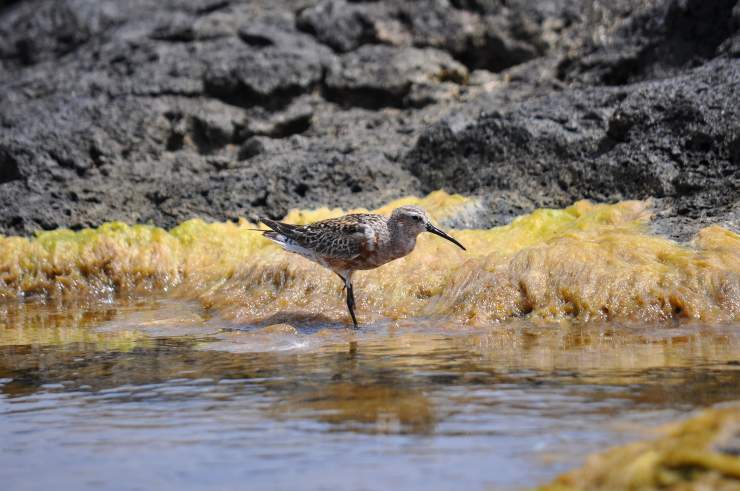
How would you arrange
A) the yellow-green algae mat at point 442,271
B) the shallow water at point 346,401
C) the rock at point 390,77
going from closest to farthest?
the shallow water at point 346,401, the yellow-green algae mat at point 442,271, the rock at point 390,77

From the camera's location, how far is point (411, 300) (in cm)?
827

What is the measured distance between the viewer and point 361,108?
13.6 meters

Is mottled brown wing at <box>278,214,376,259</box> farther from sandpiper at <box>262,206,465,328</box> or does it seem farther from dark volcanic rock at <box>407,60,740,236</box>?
dark volcanic rock at <box>407,60,740,236</box>

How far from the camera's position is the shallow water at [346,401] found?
3816mm

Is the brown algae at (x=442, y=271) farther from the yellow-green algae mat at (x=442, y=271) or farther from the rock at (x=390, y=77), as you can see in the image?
the rock at (x=390, y=77)

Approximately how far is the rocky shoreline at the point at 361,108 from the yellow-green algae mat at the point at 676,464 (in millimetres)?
5143

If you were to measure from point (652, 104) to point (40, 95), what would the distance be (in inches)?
372

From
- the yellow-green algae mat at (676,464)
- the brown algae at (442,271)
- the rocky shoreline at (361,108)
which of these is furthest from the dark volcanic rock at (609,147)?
the yellow-green algae mat at (676,464)

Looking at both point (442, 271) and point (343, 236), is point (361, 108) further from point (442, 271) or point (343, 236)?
point (343, 236)

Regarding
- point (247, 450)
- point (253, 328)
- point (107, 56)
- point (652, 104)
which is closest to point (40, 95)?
point (107, 56)

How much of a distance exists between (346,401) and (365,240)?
323 centimetres

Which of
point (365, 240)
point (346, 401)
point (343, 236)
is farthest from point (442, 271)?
point (346, 401)

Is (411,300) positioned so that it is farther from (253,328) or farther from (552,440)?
(552,440)

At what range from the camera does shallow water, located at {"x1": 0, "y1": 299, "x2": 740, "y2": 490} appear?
3816mm
